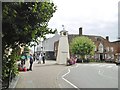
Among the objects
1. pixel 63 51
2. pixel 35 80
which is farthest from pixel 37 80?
pixel 63 51

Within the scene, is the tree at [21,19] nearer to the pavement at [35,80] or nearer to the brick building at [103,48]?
the pavement at [35,80]

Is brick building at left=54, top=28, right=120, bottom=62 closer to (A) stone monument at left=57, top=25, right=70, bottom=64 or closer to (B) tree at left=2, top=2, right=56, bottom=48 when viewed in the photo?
(A) stone monument at left=57, top=25, right=70, bottom=64

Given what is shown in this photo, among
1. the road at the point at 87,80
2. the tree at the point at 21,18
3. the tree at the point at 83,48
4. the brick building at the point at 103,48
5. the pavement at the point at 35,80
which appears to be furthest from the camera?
the brick building at the point at 103,48

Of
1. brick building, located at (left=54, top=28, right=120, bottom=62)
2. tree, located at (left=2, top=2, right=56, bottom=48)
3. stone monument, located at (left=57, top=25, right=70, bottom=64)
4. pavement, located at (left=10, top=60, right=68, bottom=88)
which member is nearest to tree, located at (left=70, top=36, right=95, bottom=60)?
brick building, located at (left=54, top=28, right=120, bottom=62)

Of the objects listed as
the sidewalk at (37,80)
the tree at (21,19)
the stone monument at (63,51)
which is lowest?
the sidewalk at (37,80)

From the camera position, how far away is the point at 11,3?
10.0 meters

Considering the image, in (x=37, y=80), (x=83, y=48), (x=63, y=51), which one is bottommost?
(x=37, y=80)

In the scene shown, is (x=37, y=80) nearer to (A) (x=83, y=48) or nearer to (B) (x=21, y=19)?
(B) (x=21, y=19)

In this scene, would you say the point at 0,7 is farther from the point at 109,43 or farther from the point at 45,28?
the point at 109,43

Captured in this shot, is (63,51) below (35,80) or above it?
above

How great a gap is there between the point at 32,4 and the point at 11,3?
4.79 feet

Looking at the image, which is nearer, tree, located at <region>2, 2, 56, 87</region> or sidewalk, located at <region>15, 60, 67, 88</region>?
tree, located at <region>2, 2, 56, 87</region>

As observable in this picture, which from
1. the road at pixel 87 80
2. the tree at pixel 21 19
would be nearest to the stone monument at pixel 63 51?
the road at pixel 87 80

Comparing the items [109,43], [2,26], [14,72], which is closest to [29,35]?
[2,26]
